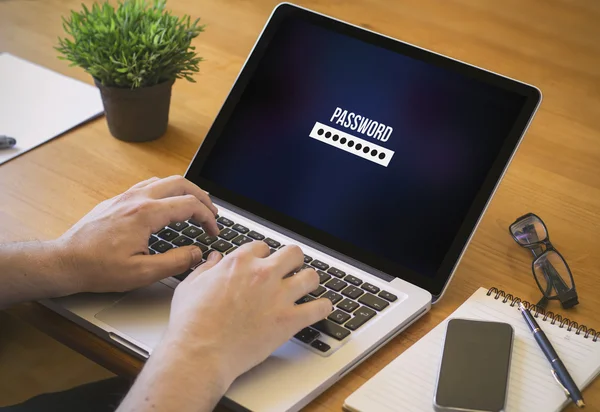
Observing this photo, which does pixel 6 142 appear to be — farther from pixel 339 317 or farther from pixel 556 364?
pixel 556 364

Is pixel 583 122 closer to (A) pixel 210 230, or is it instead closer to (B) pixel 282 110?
(B) pixel 282 110

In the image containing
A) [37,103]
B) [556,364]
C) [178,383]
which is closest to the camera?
[178,383]

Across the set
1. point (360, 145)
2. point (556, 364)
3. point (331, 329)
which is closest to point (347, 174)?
point (360, 145)

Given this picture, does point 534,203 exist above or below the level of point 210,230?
above

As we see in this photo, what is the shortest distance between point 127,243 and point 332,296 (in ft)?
0.84

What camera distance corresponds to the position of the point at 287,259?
36.2 inches

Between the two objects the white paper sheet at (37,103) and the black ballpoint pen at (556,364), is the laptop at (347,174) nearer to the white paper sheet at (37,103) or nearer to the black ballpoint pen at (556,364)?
the black ballpoint pen at (556,364)

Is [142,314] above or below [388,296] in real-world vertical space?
below

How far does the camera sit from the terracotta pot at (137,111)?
47.9 inches

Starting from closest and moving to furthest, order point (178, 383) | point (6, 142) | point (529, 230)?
1. point (178, 383)
2. point (529, 230)
3. point (6, 142)

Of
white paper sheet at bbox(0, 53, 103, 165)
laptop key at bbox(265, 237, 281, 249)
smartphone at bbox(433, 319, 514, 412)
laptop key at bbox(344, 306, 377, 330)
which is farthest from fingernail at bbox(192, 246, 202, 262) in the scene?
white paper sheet at bbox(0, 53, 103, 165)

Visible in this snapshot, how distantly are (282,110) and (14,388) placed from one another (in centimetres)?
72

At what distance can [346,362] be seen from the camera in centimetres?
87

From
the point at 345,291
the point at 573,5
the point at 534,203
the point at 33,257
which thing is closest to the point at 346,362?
the point at 345,291
